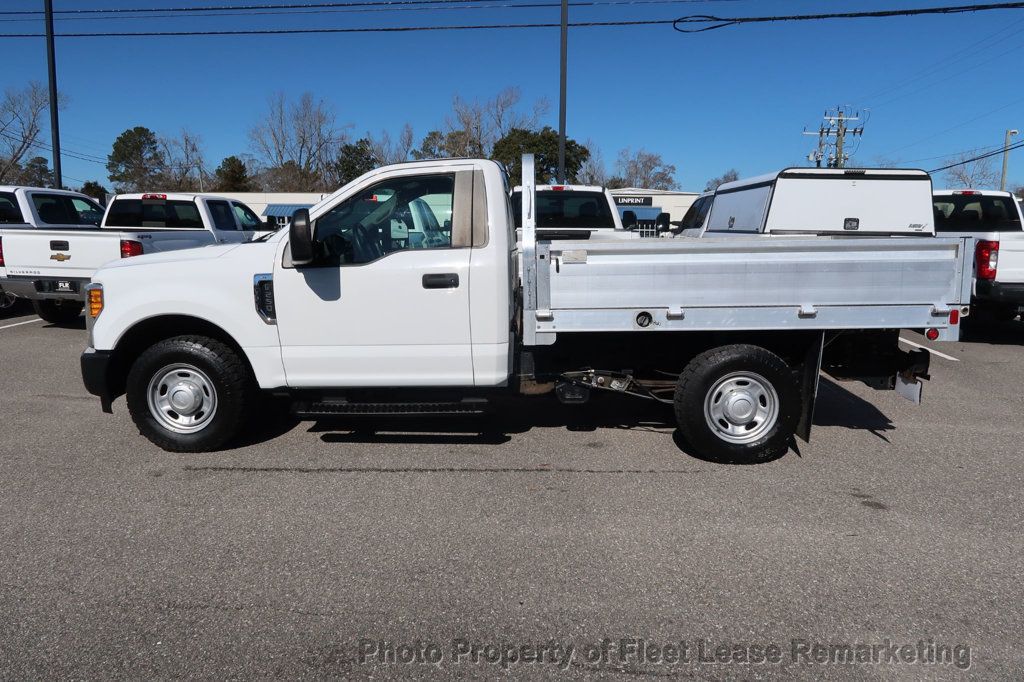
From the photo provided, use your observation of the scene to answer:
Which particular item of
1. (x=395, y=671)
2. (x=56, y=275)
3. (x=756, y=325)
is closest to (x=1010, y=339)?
(x=756, y=325)

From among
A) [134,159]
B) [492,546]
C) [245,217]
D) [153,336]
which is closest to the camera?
[492,546]

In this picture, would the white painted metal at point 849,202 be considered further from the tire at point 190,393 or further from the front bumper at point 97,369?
the front bumper at point 97,369

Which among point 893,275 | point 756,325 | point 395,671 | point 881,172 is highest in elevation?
point 881,172

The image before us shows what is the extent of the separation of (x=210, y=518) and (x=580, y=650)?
7.88 ft

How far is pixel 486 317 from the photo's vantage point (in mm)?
4953

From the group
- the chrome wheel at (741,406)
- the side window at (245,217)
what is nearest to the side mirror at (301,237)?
the chrome wheel at (741,406)

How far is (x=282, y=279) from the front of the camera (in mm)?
4988

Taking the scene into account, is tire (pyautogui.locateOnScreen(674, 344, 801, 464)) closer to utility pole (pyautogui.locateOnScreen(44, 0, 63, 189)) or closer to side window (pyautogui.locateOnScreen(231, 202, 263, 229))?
side window (pyautogui.locateOnScreen(231, 202, 263, 229))

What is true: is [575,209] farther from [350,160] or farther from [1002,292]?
[350,160]

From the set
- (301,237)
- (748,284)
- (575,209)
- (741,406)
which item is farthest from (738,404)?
(575,209)

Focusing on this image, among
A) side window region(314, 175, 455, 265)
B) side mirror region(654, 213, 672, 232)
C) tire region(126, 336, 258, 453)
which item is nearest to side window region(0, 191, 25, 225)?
tire region(126, 336, 258, 453)

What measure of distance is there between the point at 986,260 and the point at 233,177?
58.6 metres

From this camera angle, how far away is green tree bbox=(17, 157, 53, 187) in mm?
50344

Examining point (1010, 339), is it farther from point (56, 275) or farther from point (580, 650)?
point (56, 275)
